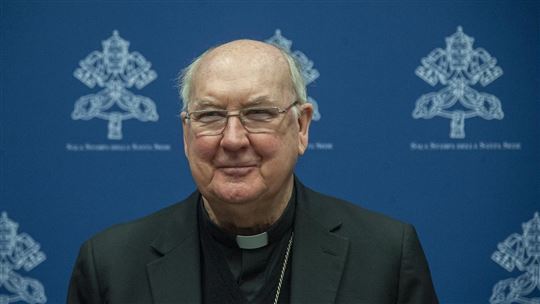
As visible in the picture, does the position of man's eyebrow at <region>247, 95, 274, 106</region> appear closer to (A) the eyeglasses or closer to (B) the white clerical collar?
(A) the eyeglasses

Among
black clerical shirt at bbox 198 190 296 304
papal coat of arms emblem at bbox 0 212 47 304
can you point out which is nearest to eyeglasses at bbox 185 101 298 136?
black clerical shirt at bbox 198 190 296 304

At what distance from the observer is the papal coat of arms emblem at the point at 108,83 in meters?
2.55

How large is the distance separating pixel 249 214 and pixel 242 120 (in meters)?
0.32

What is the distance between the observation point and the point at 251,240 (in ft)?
5.75

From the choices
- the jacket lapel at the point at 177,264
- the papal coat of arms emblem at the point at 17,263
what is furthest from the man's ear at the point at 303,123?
the papal coat of arms emblem at the point at 17,263

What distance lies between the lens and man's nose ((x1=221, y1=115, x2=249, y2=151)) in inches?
60.1

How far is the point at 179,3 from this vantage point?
8.45 ft

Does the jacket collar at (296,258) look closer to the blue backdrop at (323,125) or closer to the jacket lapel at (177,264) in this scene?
the jacket lapel at (177,264)

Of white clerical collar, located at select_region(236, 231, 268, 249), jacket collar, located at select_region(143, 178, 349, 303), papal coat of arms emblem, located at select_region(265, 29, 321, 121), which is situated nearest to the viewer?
jacket collar, located at select_region(143, 178, 349, 303)

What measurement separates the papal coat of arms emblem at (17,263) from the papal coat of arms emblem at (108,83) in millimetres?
613

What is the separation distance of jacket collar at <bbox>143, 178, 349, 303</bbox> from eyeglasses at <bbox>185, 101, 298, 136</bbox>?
37cm

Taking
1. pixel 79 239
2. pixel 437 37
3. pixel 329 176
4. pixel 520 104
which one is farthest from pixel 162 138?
pixel 520 104

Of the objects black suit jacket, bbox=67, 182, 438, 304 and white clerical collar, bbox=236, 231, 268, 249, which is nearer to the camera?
black suit jacket, bbox=67, 182, 438, 304

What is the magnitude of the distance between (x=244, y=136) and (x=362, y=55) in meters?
1.22
